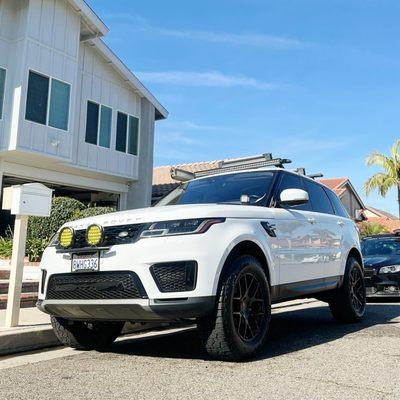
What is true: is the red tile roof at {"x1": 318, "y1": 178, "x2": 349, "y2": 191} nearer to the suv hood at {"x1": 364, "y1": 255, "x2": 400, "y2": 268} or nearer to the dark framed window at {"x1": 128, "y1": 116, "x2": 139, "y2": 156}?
the dark framed window at {"x1": 128, "y1": 116, "x2": 139, "y2": 156}

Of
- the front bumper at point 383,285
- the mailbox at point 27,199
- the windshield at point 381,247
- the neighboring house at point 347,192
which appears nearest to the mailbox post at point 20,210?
the mailbox at point 27,199

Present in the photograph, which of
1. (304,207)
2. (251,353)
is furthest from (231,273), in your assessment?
(304,207)

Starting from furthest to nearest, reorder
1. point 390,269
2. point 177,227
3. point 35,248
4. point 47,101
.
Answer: point 47,101
point 35,248
point 390,269
point 177,227

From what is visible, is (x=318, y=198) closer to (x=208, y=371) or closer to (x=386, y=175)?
(x=208, y=371)

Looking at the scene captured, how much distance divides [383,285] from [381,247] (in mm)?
1784

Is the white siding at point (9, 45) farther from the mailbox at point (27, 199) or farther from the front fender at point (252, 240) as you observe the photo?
the front fender at point (252, 240)

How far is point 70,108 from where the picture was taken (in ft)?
49.6

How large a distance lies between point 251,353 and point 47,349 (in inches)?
86.1

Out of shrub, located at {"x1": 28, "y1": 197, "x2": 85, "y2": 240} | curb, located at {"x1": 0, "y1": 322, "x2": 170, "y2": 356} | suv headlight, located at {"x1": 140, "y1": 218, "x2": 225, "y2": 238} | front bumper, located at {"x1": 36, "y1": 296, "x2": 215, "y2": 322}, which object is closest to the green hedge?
shrub, located at {"x1": 28, "y1": 197, "x2": 85, "y2": 240}

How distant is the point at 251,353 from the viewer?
164 inches

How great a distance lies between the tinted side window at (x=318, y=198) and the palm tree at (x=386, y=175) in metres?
21.9

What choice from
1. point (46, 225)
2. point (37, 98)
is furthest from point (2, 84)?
point (46, 225)

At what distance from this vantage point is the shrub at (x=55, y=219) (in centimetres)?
1193

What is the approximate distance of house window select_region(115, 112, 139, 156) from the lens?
18.1 meters
